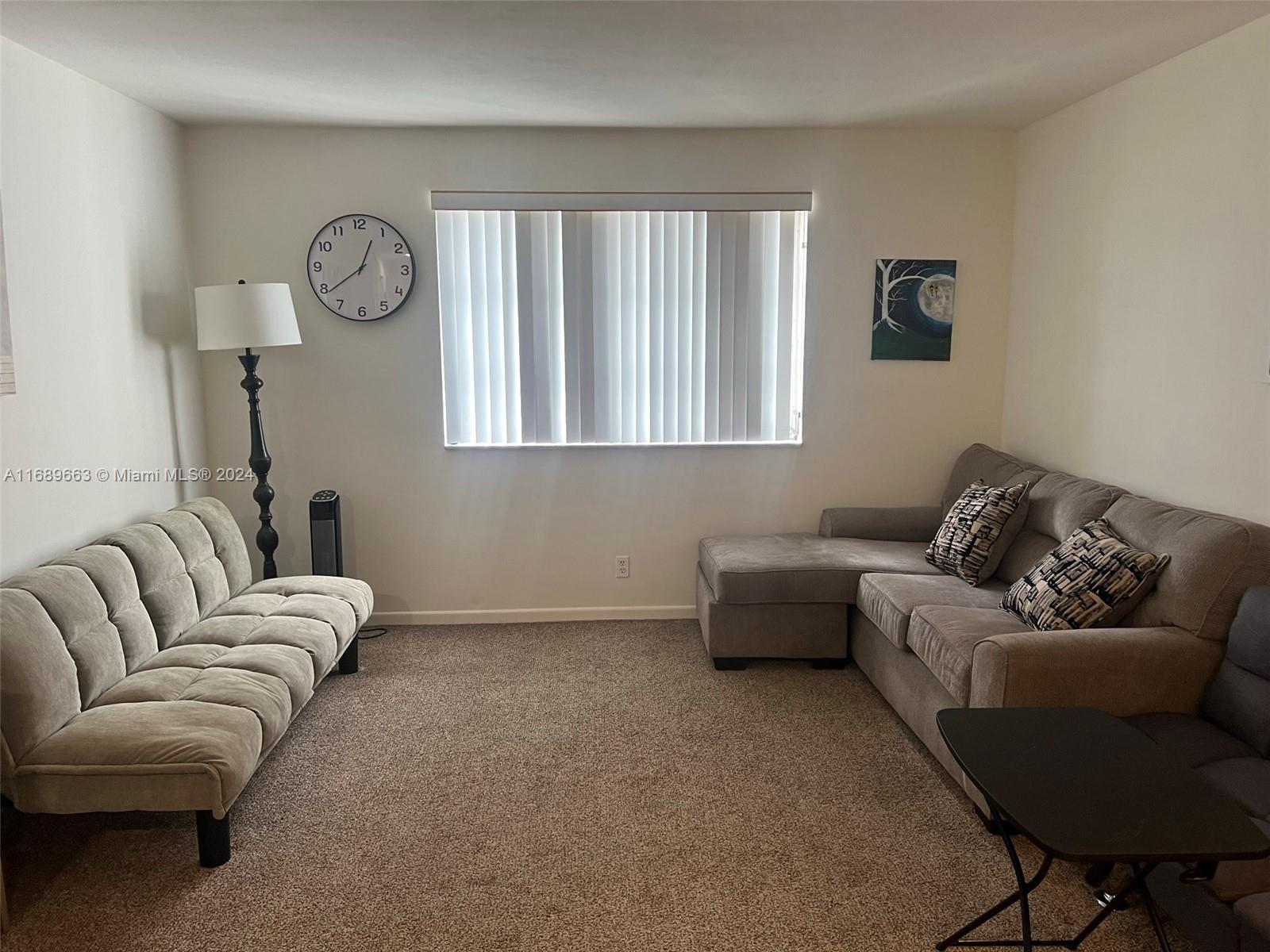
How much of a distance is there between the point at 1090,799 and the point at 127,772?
238 centimetres

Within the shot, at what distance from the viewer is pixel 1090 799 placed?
1.71 meters

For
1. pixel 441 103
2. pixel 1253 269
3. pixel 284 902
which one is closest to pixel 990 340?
pixel 1253 269

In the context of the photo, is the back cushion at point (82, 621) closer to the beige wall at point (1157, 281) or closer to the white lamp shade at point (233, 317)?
the white lamp shade at point (233, 317)

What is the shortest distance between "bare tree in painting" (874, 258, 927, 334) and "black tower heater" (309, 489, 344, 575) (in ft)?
9.48

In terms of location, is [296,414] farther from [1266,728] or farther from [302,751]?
[1266,728]

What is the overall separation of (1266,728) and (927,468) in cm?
233

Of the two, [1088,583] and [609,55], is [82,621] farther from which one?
[1088,583]

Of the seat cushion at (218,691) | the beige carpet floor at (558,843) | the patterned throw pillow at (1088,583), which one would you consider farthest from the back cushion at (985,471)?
the seat cushion at (218,691)

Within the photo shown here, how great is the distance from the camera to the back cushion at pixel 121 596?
109 inches

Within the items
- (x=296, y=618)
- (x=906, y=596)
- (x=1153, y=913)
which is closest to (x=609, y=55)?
(x=906, y=596)

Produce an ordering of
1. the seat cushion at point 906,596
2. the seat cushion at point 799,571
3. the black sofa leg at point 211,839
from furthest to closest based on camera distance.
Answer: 1. the seat cushion at point 799,571
2. the seat cushion at point 906,596
3. the black sofa leg at point 211,839

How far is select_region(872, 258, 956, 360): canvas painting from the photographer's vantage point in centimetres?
431

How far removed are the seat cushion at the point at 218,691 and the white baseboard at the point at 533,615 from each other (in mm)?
1667

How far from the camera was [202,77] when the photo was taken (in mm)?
3213
